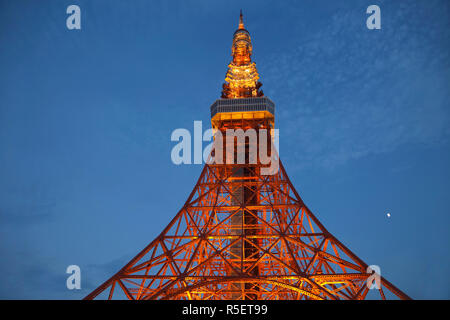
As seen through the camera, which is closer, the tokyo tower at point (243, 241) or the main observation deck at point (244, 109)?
the tokyo tower at point (243, 241)

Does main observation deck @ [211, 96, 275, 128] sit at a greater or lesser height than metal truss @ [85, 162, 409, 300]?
greater

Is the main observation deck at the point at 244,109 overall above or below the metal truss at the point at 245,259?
above

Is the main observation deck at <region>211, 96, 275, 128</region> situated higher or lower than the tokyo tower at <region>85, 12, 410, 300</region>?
higher

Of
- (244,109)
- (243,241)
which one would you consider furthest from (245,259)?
(244,109)

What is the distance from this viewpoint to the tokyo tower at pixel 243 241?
13.6 metres

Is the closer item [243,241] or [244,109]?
[243,241]

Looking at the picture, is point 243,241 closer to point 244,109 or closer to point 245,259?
point 245,259

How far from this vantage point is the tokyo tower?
1357cm

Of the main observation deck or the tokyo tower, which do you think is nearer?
the tokyo tower

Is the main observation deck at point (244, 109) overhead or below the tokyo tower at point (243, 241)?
overhead

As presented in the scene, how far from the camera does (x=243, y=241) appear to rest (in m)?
15.1
